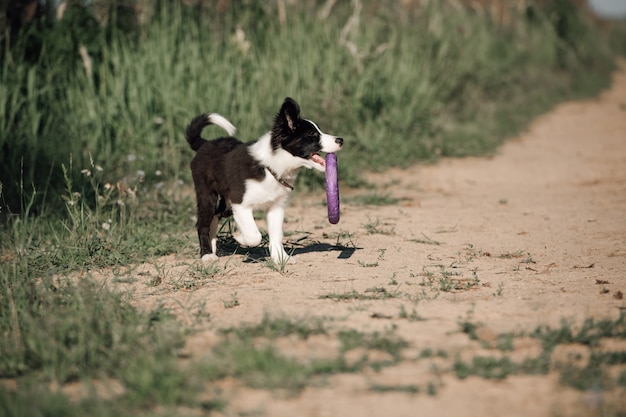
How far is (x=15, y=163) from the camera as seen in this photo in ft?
25.4

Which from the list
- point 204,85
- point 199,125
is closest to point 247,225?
point 199,125

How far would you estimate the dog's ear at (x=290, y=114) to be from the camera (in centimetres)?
543

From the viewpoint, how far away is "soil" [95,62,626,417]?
132 inches

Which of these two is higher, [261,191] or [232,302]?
[261,191]

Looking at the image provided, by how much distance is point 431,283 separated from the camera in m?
5.06

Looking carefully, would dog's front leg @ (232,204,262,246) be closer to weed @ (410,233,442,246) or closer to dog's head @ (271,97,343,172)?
dog's head @ (271,97,343,172)

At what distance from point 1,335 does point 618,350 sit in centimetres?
300

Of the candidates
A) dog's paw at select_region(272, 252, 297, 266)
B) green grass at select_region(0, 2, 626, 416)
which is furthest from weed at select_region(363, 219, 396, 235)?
dog's paw at select_region(272, 252, 297, 266)

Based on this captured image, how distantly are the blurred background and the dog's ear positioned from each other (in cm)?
154

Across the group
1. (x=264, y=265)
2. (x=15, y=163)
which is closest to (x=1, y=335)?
(x=264, y=265)

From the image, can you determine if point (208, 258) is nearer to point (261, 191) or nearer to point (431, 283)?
point (261, 191)

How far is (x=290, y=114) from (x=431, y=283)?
146cm

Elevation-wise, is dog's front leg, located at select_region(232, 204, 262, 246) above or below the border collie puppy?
below

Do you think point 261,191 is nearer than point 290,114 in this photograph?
No
